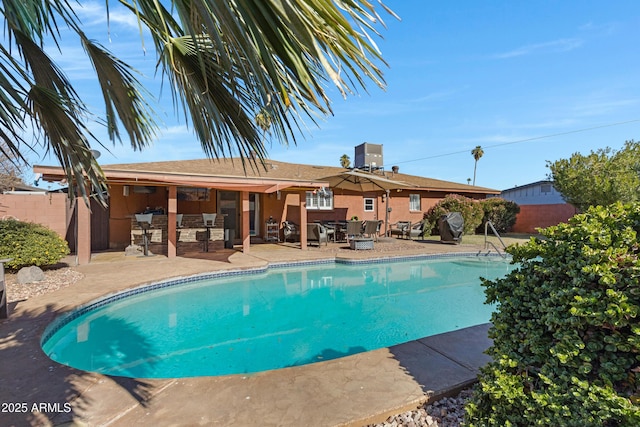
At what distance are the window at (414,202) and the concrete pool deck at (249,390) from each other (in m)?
17.4

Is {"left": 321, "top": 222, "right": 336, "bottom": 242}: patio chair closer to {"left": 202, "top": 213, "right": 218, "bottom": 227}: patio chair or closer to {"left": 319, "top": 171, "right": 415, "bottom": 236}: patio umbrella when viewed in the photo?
{"left": 319, "top": 171, "right": 415, "bottom": 236}: patio umbrella

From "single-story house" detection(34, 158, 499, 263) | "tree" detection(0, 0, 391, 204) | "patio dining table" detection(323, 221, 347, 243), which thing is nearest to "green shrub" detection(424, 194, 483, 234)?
"single-story house" detection(34, 158, 499, 263)

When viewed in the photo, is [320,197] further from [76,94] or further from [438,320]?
[76,94]

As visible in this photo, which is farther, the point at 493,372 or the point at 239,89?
the point at 493,372

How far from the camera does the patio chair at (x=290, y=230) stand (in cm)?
1577

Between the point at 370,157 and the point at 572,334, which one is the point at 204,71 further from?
the point at 370,157

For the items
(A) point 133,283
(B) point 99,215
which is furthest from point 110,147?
(B) point 99,215

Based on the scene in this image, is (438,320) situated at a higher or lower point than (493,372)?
lower

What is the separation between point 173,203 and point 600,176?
22240mm

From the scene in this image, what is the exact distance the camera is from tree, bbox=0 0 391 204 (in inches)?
48.8

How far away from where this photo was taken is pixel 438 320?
6.79 metres

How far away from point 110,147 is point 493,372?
3849 millimetres

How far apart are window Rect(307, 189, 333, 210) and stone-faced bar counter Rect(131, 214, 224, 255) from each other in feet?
19.6

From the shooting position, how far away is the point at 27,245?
24.8 feet
